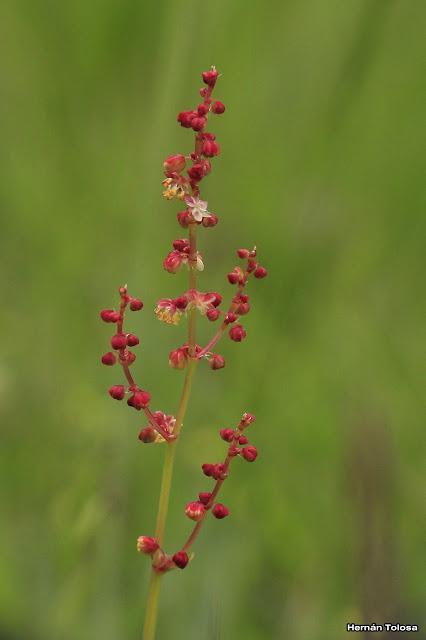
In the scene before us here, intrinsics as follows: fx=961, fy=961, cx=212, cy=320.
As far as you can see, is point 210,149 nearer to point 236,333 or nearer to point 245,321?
point 236,333

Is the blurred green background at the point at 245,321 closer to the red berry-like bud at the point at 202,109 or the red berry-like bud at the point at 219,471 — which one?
the red berry-like bud at the point at 219,471

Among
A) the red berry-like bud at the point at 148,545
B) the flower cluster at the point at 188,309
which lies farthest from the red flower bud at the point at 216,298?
the red berry-like bud at the point at 148,545

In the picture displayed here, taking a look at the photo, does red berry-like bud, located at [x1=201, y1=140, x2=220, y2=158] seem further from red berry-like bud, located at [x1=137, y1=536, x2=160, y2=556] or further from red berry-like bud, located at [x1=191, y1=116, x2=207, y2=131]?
red berry-like bud, located at [x1=137, y1=536, x2=160, y2=556]

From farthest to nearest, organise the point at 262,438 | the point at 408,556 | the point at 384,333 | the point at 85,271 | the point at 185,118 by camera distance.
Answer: the point at 85,271
the point at 384,333
the point at 262,438
the point at 408,556
the point at 185,118

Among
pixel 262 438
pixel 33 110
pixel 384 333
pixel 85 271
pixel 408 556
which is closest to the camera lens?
pixel 408 556

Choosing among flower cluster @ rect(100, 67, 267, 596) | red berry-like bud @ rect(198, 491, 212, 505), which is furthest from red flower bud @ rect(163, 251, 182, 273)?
red berry-like bud @ rect(198, 491, 212, 505)

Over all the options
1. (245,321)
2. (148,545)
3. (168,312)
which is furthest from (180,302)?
(245,321)

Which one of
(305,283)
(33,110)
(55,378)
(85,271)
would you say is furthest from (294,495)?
(33,110)

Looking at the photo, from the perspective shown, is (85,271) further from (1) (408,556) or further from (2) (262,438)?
(1) (408,556)

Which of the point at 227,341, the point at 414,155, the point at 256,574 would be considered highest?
the point at 414,155
